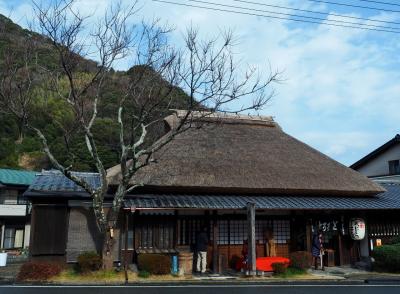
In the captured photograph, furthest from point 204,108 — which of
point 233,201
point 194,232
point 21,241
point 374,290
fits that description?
point 21,241

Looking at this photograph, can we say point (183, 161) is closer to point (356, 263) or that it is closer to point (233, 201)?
point (233, 201)

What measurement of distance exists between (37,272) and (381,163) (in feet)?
83.2

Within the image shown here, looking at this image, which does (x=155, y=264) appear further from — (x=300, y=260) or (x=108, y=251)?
(x=300, y=260)

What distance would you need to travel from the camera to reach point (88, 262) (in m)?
14.0

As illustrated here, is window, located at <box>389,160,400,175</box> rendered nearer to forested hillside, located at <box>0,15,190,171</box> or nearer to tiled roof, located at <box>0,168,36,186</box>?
forested hillside, located at <box>0,15,190,171</box>

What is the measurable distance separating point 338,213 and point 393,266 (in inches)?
135

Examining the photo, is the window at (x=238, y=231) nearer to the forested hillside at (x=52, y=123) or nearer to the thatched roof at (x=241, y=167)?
the thatched roof at (x=241, y=167)

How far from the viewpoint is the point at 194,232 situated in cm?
1712

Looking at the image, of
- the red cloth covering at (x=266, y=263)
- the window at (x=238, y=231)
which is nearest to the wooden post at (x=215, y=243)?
the window at (x=238, y=231)

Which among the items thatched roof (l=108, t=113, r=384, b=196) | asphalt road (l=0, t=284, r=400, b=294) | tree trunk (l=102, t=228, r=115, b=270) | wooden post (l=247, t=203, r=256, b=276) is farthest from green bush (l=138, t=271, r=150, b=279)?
wooden post (l=247, t=203, r=256, b=276)

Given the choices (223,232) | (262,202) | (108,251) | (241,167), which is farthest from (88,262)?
(241,167)

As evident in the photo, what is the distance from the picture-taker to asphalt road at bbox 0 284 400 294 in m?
11.3

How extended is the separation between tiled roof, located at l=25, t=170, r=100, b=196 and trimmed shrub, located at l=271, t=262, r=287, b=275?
7.85 meters

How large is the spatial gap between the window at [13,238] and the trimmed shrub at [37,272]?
72.5 ft
